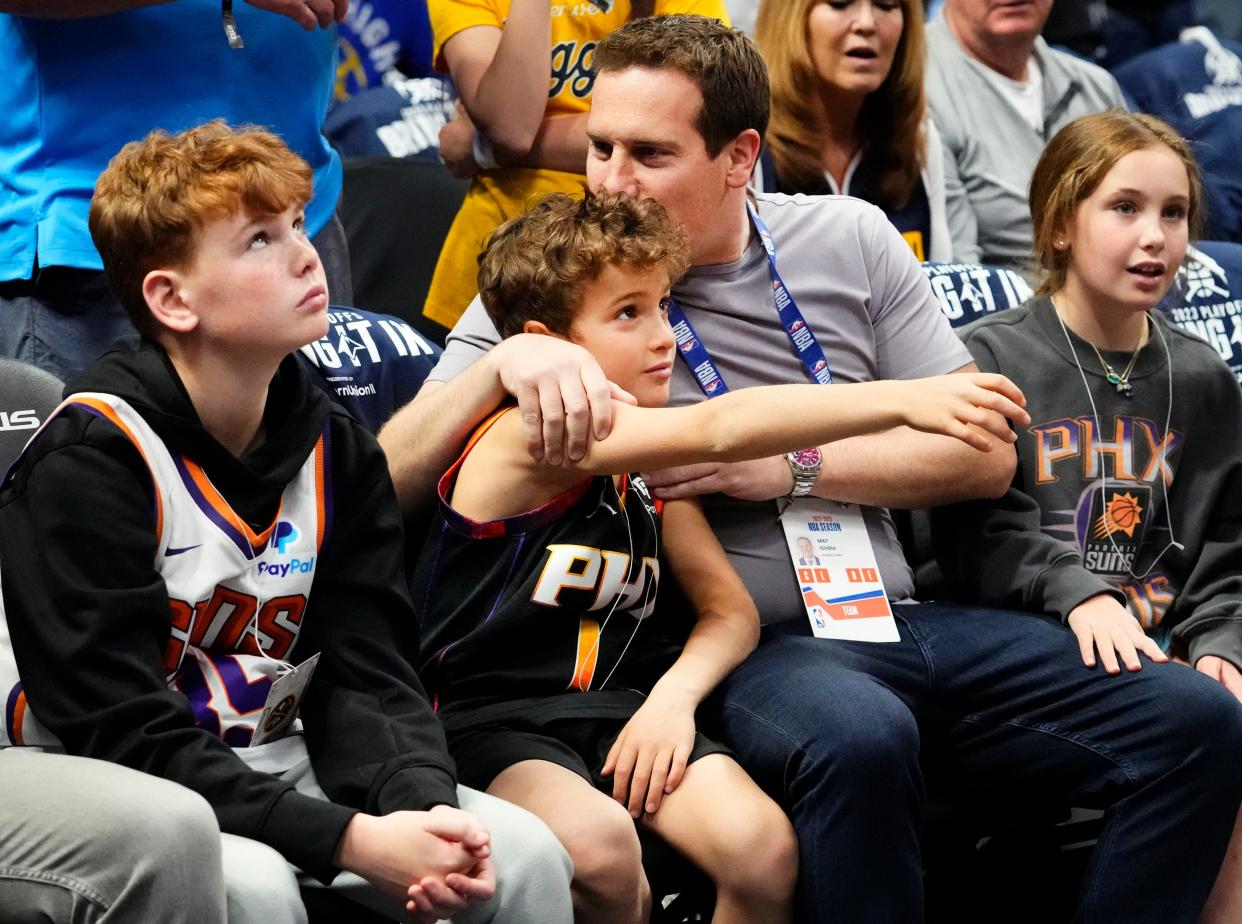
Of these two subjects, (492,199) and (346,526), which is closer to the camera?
(346,526)

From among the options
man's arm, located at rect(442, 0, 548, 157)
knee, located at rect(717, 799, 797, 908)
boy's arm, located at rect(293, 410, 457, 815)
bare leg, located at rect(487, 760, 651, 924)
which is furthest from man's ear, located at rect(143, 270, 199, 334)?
man's arm, located at rect(442, 0, 548, 157)

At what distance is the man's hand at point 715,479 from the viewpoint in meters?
2.56

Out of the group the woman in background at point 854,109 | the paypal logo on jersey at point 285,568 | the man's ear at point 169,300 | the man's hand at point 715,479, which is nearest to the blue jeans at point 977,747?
the man's hand at point 715,479

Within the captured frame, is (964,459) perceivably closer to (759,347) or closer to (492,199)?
(759,347)

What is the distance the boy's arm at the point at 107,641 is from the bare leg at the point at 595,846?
12.0 inches

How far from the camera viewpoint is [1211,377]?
3.03m

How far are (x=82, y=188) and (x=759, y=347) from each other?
1.08 m

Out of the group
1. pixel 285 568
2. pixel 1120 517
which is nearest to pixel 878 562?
pixel 1120 517

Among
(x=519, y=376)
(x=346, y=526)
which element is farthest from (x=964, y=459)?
(x=346, y=526)

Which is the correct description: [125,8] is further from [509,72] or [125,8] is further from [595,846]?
[595,846]

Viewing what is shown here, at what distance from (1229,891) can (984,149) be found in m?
2.23

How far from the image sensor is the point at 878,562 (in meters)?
2.75

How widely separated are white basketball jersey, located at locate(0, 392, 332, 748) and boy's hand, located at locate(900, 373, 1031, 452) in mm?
777

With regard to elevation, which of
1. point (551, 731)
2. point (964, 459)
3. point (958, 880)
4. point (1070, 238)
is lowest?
point (958, 880)
